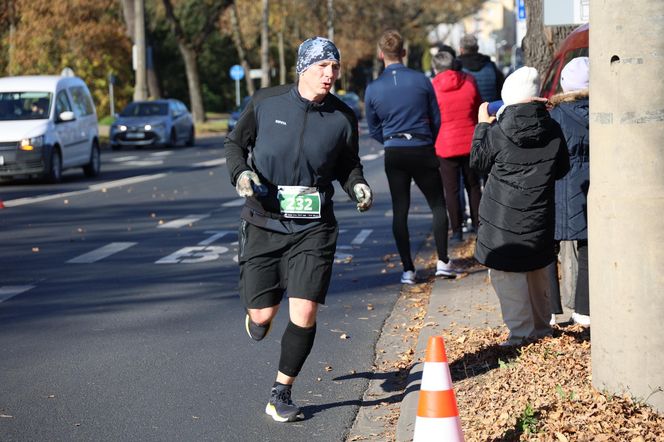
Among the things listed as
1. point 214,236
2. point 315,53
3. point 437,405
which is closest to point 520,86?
point 315,53

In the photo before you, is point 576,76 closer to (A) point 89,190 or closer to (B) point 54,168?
(A) point 89,190

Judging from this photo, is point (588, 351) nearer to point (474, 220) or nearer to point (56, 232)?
point (474, 220)

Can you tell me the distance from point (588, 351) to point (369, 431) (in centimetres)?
135

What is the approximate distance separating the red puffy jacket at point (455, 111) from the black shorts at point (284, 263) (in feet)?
19.0

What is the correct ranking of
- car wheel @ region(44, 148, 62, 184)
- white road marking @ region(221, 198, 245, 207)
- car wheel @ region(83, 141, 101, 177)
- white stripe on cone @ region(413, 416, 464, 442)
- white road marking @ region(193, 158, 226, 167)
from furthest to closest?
white road marking @ region(193, 158, 226, 167), car wheel @ region(83, 141, 101, 177), car wheel @ region(44, 148, 62, 184), white road marking @ region(221, 198, 245, 207), white stripe on cone @ region(413, 416, 464, 442)

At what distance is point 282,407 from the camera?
6.06 meters

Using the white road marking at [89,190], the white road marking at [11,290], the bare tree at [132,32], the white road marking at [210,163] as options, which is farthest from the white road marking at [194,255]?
the bare tree at [132,32]

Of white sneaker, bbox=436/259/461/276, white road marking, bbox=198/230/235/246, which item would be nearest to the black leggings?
white sneaker, bbox=436/259/461/276

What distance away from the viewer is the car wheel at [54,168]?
72.1 feet

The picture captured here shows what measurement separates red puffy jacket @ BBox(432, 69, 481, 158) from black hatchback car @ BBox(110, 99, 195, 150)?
2547 centimetres

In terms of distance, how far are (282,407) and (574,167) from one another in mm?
2421

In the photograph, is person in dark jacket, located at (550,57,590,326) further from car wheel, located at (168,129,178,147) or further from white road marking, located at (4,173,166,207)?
car wheel, located at (168,129,178,147)

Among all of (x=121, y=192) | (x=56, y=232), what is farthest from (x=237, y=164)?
(x=121, y=192)

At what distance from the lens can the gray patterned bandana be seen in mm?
5879
